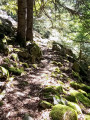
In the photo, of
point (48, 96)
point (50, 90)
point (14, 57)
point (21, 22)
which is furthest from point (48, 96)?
point (21, 22)

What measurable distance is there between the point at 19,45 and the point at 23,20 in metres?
1.38

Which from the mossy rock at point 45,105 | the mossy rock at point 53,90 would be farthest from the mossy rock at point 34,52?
the mossy rock at point 45,105

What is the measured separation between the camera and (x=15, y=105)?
2990 millimetres

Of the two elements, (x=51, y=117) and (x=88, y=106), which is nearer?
(x=51, y=117)

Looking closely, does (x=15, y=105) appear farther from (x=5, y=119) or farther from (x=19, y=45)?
(x=19, y=45)

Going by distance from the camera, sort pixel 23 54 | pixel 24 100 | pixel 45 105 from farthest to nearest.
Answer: pixel 23 54, pixel 24 100, pixel 45 105

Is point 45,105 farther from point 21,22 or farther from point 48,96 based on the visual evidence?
point 21,22


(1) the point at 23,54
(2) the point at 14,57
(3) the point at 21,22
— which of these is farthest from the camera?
(3) the point at 21,22

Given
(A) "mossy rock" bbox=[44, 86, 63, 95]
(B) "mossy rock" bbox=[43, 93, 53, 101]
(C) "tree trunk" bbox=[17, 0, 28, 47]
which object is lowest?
(A) "mossy rock" bbox=[44, 86, 63, 95]

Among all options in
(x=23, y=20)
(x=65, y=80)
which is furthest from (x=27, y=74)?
(x=23, y=20)

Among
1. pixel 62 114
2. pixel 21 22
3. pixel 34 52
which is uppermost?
pixel 21 22

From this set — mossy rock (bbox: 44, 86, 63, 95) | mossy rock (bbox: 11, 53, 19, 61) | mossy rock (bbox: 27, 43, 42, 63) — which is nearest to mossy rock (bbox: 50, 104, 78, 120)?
mossy rock (bbox: 44, 86, 63, 95)

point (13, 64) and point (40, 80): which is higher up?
point (13, 64)

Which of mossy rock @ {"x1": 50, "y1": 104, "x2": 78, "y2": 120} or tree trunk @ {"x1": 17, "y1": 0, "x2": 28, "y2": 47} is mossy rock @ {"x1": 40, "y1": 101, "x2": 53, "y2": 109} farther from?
tree trunk @ {"x1": 17, "y1": 0, "x2": 28, "y2": 47}
